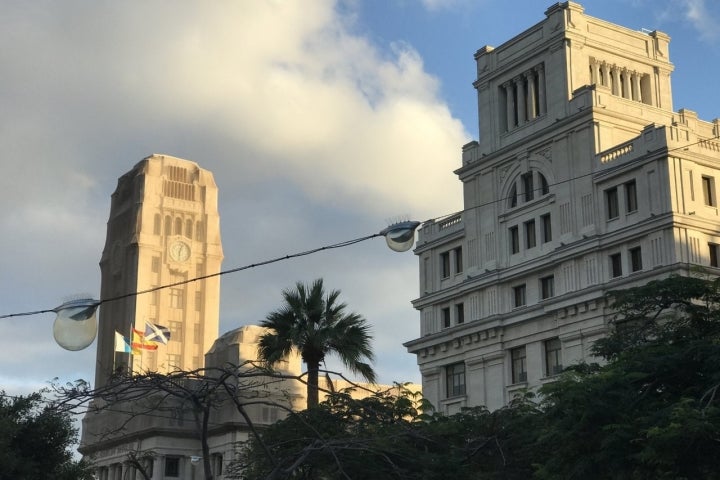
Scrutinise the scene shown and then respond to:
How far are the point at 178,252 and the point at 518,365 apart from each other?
87.8 meters

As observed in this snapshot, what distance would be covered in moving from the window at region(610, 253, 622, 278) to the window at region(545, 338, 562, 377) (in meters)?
4.28

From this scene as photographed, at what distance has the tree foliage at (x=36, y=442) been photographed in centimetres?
3775

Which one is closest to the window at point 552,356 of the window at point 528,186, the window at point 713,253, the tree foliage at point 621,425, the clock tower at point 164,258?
the window at point 528,186

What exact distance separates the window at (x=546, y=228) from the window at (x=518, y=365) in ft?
17.9

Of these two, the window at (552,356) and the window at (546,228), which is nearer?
the window at (552,356)

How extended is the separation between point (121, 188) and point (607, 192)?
98.8 metres

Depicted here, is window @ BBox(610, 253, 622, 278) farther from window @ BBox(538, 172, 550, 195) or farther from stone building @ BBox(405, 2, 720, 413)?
window @ BBox(538, 172, 550, 195)

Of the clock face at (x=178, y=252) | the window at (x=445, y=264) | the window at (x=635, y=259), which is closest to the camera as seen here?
the window at (x=635, y=259)

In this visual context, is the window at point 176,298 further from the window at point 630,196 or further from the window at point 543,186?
the window at point 630,196

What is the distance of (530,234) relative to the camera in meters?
55.1

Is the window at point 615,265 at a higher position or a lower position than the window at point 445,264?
lower

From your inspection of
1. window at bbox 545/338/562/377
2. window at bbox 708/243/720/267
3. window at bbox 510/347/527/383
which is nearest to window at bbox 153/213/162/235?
window at bbox 510/347/527/383

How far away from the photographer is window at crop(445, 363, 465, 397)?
57.4 metres

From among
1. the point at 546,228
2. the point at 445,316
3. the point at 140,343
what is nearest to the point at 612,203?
the point at 546,228
